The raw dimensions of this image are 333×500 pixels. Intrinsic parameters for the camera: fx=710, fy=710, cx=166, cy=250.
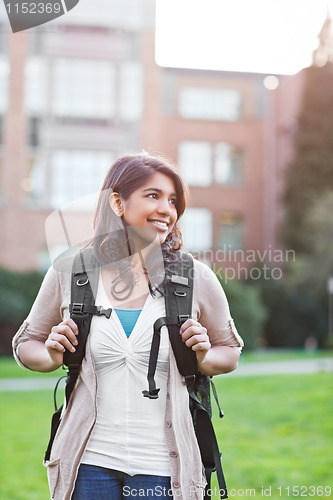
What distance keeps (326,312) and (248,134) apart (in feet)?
25.2

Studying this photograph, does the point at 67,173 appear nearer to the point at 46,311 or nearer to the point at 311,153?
the point at 311,153

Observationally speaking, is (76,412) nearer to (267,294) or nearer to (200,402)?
(200,402)

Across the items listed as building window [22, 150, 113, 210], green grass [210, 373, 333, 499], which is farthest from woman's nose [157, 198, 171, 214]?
building window [22, 150, 113, 210]

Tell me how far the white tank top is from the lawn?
270 cm

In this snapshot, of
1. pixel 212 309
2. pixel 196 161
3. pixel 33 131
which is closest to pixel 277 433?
pixel 212 309

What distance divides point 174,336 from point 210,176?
2541cm

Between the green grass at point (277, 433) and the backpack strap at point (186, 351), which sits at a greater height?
the backpack strap at point (186, 351)

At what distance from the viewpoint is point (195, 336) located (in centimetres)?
189

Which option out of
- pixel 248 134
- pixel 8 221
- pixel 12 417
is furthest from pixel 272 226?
pixel 12 417

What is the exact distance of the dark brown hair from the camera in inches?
80.8

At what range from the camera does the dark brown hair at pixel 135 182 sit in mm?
2053

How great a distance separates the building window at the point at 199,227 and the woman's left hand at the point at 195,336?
24.3 m

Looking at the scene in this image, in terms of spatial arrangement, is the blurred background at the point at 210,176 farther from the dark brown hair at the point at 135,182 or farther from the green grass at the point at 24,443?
the dark brown hair at the point at 135,182

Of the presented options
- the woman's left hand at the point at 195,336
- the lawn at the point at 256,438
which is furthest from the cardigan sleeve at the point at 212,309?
the lawn at the point at 256,438
